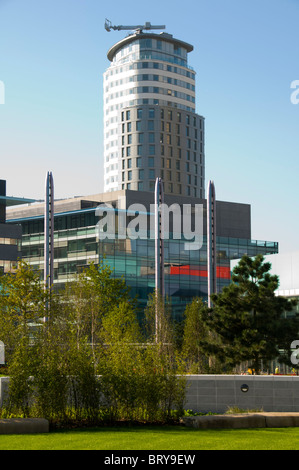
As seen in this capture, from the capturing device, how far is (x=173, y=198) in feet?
431

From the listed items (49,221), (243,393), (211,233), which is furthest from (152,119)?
(243,393)

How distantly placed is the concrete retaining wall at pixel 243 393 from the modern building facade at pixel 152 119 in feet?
446

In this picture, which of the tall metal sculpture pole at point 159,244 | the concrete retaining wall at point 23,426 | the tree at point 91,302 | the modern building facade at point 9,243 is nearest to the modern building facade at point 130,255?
the modern building facade at point 9,243

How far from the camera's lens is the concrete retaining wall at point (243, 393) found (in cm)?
2488

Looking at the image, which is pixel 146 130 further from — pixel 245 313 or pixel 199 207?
pixel 245 313

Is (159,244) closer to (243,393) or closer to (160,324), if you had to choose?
(160,324)

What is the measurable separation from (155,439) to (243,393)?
802 cm

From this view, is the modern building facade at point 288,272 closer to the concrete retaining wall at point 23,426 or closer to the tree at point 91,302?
the tree at point 91,302

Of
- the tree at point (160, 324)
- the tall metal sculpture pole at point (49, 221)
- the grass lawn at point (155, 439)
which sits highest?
the tall metal sculpture pole at point (49, 221)

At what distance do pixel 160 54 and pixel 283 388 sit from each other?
152956mm

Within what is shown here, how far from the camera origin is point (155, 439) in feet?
58.1

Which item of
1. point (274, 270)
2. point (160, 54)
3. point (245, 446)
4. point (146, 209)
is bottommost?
point (245, 446)

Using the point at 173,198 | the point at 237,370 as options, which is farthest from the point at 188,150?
the point at 237,370

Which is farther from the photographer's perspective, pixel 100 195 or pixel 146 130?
pixel 146 130
